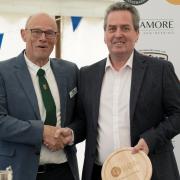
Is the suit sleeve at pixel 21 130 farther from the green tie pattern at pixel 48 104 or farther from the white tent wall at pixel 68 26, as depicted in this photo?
the white tent wall at pixel 68 26

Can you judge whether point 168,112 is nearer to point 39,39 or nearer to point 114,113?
point 114,113

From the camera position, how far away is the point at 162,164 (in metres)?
2.09

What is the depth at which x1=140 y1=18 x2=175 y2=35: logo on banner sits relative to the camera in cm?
294

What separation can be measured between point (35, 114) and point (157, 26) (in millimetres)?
1356

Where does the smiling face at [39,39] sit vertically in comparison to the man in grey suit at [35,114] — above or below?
above

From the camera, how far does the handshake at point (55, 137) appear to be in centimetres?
205

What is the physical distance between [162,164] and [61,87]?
0.73 meters

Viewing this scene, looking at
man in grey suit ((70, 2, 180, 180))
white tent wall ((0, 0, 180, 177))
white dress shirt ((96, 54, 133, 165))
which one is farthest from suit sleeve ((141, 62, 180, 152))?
white tent wall ((0, 0, 180, 177))

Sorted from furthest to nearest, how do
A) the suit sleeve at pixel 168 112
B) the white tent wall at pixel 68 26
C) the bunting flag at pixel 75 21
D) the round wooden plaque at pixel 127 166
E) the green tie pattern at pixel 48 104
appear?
1. the bunting flag at pixel 75 21
2. the white tent wall at pixel 68 26
3. the green tie pattern at pixel 48 104
4. the suit sleeve at pixel 168 112
5. the round wooden plaque at pixel 127 166

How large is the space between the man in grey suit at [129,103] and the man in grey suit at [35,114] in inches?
5.7

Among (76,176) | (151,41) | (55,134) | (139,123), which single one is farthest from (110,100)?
(151,41)

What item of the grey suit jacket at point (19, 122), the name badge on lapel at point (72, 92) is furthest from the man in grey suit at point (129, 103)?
the grey suit jacket at point (19, 122)

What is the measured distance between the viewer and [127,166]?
1.82 m

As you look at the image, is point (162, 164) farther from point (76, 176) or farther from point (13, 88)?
point (13, 88)
